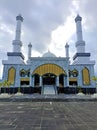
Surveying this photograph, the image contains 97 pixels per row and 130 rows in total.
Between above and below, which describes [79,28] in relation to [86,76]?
above

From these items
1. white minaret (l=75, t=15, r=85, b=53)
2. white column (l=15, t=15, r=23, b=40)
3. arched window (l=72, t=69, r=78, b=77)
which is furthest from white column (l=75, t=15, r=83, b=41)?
white column (l=15, t=15, r=23, b=40)

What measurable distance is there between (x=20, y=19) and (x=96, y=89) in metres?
33.8

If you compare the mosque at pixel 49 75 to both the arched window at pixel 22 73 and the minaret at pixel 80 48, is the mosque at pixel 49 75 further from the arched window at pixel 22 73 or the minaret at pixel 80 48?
the minaret at pixel 80 48

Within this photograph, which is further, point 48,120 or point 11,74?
point 11,74

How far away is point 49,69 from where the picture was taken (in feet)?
139

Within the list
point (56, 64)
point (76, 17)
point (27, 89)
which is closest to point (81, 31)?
point (76, 17)

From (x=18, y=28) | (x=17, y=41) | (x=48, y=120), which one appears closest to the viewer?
(x=48, y=120)

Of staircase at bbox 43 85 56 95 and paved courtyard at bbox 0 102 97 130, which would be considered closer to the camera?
paved courtyard at bbox 0 102 97 130

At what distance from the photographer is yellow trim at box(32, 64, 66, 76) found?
4209 centimetres

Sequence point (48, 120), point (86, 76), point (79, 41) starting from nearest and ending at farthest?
point (48, 120) → point (86, 76) → point (79, 41)

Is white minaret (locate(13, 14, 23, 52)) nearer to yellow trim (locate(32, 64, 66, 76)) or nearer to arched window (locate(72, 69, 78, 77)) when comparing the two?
yellow trim (locate(32, 64, 66, 76))

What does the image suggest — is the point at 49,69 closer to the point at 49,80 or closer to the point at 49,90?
the point at 49,80

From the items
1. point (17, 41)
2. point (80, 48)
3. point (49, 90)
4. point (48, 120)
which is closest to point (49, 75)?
point (49, 90)

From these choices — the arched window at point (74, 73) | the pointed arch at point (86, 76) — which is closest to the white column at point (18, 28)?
the arched window at point (74, 73)
